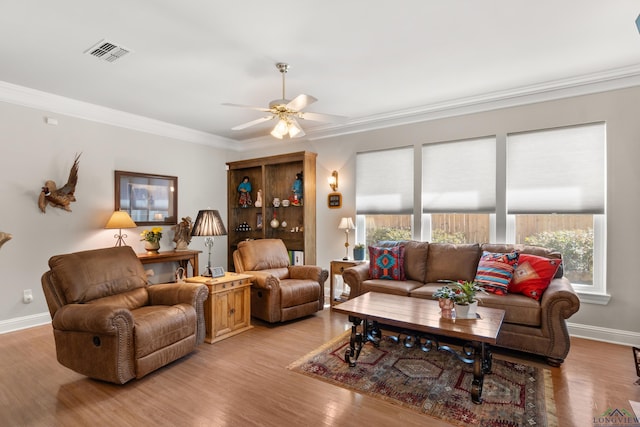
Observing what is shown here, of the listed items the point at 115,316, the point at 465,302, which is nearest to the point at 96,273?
the point at 115,316

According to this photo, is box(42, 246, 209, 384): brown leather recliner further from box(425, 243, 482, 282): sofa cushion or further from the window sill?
the window sill

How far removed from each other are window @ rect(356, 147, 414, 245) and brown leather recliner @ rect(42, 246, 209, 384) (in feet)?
8.72

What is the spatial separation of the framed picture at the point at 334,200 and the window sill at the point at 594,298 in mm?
3185

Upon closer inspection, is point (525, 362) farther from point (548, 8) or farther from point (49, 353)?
point (49, 353)

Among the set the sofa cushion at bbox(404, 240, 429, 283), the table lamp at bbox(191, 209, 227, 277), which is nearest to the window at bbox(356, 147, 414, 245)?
the sofa cushion at bbox(404, 240, 429, 283)

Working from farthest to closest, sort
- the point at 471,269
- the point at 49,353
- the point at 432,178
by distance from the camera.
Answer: the point at 432,178 → the point at 471,269 → the point at 49,353

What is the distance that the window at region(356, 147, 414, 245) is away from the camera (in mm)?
4680

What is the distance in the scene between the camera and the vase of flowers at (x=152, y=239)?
4.76 meters

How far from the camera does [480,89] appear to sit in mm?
3867

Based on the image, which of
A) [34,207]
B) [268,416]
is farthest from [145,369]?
[34,207]

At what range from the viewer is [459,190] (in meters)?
4.29

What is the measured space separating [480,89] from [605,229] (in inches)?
79.7

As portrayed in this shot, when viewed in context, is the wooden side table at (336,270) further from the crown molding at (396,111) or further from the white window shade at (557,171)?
the white window shade at (557,171)

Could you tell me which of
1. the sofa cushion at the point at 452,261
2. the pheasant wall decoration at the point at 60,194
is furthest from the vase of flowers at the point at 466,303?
the pheasant wall decoration at the point at 60,194
